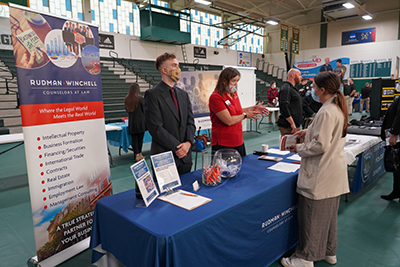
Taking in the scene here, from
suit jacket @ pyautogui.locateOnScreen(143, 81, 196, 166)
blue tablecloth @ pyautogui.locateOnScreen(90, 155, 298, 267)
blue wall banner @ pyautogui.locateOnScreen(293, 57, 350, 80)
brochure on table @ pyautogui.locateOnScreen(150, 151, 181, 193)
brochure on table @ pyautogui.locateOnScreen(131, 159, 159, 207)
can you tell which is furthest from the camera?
blue wall banner @ pyautogui.locateOnScreen(293, 57, 350, 80)

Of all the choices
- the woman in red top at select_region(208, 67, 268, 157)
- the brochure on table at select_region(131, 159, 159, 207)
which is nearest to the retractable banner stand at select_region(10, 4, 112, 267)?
the brochure on table at select_region(131, 159, 159, 207)

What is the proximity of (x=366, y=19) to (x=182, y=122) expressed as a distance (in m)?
16.3

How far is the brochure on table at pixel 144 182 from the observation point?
1391 millimetres

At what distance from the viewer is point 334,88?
169 cm

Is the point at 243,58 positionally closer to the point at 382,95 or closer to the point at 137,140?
the point at 382,95

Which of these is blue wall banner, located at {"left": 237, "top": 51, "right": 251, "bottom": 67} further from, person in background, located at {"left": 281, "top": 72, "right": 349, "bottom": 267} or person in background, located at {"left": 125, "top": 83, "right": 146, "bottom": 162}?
person in background, located at {"left": 281, "top": 72, "right": 349, "bottom": 267}

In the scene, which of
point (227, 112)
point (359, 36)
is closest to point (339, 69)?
point (359, 36)

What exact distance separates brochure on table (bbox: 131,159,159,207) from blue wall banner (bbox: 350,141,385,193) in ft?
8.54

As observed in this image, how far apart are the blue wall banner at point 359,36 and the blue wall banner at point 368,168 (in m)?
14.1

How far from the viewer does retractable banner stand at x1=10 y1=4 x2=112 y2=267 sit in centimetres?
177

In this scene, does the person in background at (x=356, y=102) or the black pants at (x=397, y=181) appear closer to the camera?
the black pants at (x=397, y=181)

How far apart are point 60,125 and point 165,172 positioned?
0.96 meters

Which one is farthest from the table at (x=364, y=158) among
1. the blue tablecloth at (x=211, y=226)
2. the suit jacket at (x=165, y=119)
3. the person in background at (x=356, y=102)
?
the person in background at (x=356, y=102)

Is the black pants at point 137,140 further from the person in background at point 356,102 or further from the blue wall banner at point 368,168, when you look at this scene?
the person in background at point 356,102
